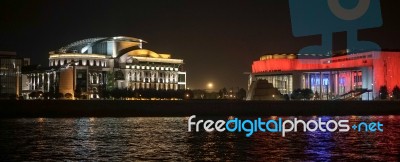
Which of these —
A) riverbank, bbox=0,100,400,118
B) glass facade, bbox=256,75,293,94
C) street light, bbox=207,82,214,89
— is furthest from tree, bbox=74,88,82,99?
glass facade, bbox=256,75,293,94

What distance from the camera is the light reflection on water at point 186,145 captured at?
27.0 meters

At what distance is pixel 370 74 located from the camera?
11181 cm

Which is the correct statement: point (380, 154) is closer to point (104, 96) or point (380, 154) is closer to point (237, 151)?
point (237, 151)

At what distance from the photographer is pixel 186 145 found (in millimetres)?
32031

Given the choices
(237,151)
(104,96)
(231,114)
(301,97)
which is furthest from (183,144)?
(301,97)

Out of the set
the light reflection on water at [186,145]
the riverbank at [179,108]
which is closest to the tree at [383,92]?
the riverbank at [179,108]

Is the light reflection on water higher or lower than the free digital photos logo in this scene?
lower

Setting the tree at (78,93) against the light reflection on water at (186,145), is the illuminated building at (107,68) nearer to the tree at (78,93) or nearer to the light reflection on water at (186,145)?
the tree at (78,93)

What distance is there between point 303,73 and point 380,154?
345 feet

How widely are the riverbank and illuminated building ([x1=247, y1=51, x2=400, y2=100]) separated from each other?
2016cm

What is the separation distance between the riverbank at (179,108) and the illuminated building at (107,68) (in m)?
40.2

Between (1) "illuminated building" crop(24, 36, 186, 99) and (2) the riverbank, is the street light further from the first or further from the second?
(2) the riverbank

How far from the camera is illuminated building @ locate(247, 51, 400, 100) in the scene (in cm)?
11094

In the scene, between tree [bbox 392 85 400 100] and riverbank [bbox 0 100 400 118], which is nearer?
riverbank [bbox 0 100 400 118]
